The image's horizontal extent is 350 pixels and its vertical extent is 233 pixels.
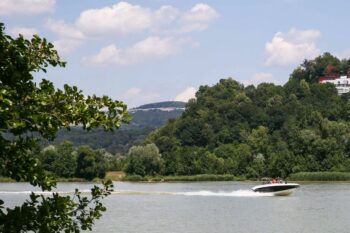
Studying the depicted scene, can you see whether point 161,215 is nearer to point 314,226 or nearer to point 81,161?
point 314,226

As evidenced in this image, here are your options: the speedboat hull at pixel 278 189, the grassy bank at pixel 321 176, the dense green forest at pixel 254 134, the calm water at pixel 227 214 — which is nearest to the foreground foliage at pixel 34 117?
the calm water at pixel 227 214

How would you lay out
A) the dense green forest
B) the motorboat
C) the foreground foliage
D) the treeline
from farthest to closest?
the dense green forest, the treeline, the motorboat, the foreground foliage

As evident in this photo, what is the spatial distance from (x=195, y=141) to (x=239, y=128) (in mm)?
11368

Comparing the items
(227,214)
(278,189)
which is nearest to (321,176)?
(278,189)

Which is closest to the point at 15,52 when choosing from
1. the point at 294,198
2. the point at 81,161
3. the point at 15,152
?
the point at 15,152

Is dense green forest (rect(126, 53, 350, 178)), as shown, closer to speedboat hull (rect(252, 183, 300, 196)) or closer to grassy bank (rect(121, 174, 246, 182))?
grassy bank (rect(121, 174, 246, 182))

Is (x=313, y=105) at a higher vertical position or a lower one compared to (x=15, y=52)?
higher

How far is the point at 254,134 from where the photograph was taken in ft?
504

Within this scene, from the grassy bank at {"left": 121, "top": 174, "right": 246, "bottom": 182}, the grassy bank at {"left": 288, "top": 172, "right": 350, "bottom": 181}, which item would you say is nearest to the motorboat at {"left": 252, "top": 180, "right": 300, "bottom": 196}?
the grassy bank at {"left": 288, "top": 172, "right": 350, "bottom": 181}

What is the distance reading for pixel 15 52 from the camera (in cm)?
855

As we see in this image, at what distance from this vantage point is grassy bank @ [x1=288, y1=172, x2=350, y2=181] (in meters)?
112

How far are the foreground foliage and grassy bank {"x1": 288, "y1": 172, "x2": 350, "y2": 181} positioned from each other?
107 metres

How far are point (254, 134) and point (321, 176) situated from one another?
4070 cm

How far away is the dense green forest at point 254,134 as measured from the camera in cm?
12862
